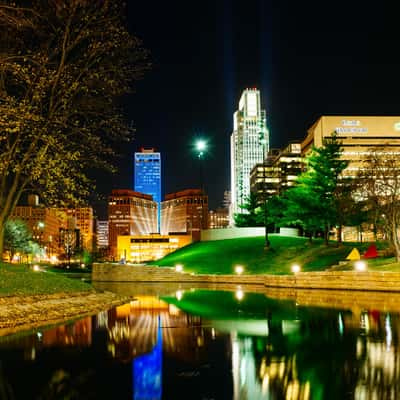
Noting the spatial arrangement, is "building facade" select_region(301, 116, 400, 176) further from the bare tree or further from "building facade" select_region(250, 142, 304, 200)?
the bare tree

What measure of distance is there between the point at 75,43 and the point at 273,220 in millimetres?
50079

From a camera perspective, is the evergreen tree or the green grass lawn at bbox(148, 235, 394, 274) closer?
the green grass lawn at bbox(148, 235, 394, 274)

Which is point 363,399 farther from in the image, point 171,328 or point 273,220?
point 273,220

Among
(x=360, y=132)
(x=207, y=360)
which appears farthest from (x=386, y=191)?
(x=360, y=132)

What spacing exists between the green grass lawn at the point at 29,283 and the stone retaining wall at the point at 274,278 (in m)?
14.4

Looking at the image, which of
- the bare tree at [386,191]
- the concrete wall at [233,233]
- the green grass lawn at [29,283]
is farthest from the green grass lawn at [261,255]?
the green grass lawn at [29,283]

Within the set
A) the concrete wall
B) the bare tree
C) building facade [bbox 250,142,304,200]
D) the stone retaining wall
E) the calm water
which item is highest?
building facade [bbox 250,142,304,200]

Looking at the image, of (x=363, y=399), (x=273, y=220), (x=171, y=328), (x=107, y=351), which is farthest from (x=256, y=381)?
(x=273, y=220)

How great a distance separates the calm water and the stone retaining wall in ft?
42.4

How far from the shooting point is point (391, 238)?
30.6 meters

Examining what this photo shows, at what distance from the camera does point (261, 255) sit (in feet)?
179

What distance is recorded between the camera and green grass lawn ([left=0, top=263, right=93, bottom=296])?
57.8ft

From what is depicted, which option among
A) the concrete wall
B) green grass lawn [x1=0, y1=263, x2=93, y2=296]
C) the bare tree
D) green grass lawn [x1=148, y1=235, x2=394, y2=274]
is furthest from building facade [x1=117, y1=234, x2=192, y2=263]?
green grass lawn [x1=0, y1=263, x2=93, y2=296]

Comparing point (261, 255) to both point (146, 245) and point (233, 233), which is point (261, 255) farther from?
point (146, 245)
